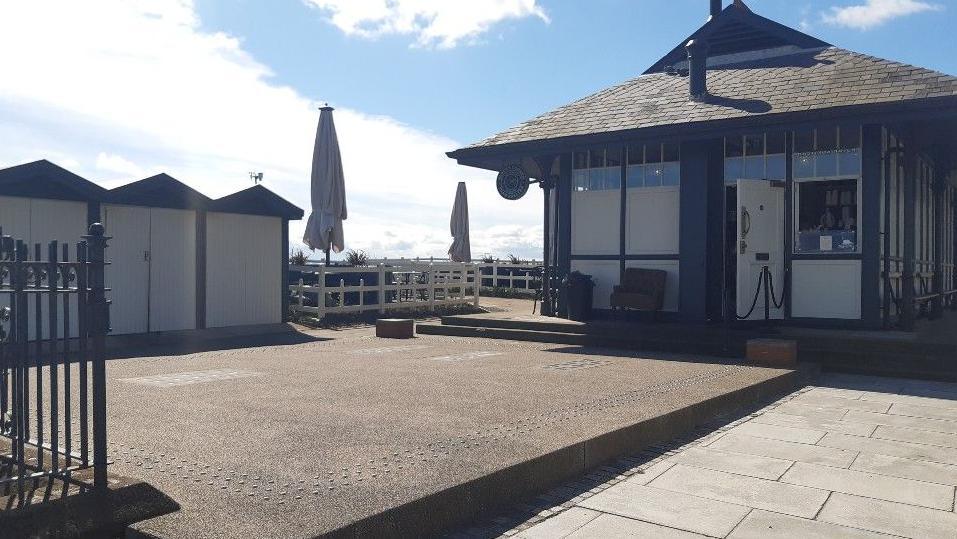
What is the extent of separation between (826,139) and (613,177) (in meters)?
3.29

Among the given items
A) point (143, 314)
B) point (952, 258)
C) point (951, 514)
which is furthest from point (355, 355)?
point (952, 258)

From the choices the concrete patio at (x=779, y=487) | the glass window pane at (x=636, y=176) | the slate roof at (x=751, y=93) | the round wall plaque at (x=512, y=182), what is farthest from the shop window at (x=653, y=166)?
the concrete patio at (x=779, y=487)

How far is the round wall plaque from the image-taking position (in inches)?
540

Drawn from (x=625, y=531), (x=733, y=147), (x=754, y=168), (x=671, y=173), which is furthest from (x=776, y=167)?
(x=625, y=531)

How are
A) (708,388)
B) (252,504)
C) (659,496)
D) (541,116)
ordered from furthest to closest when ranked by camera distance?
(541,116) < (708,388) < (659,496) < (252,504)

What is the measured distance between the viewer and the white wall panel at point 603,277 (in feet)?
41.6

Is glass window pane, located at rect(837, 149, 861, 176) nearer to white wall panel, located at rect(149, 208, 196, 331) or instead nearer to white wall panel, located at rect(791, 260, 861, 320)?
white wall panel, located at rect(791, 260, 861, 320)

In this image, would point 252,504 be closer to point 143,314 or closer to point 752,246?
point 752,246

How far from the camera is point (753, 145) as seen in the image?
38.0 feet

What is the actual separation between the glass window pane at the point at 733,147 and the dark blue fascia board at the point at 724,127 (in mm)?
859

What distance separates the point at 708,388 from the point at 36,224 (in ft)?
32.5

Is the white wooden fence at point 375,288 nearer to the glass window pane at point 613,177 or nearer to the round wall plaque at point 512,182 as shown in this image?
the round wall plaque at point 512,182

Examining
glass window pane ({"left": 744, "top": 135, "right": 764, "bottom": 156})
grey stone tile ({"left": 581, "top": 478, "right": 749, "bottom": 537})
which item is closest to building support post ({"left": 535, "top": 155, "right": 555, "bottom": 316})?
glass window pane ({"left": 744, "top": 135, "right": 764, "bottom": 156})

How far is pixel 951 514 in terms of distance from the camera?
4254 millimetres
